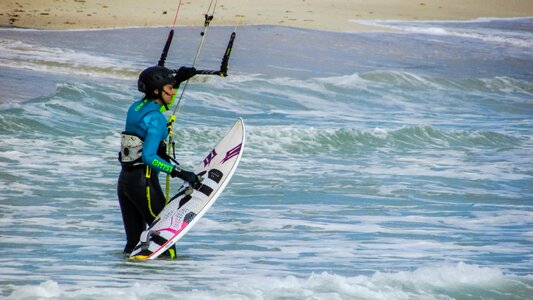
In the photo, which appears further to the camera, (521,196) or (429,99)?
(429,99)

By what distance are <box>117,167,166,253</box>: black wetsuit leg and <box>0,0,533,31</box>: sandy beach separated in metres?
15.8

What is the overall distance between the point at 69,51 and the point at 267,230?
41.2ft

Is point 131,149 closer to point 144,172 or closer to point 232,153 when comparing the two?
point 144,172

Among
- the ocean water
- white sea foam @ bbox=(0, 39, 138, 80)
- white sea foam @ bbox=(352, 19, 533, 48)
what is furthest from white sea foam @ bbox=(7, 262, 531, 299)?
white sea foam @ bbox=(352, 19, 533, 48)

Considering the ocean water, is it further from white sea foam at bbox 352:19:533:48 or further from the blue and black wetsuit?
white sea foam at bbox 352:19:533:48

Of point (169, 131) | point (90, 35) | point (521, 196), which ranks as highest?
point (169, 131)

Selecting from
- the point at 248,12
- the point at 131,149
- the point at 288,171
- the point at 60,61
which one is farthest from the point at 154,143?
the point at 248,12

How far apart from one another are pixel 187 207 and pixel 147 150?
0.62 metres

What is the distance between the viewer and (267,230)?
30.7ft

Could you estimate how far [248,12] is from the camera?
29.7 m

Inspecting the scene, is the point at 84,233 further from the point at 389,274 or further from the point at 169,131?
the point at 389,274

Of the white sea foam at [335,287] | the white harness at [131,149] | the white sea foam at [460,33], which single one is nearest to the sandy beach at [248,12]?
the white sea foam at [460,33]

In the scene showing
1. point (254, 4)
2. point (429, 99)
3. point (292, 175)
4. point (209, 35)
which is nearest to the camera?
point (292, 175)

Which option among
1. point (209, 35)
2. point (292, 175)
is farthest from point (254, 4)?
point (292, 175)
